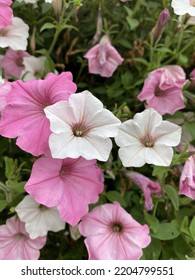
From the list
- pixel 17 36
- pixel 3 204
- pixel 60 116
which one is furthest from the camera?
pixel 17 36

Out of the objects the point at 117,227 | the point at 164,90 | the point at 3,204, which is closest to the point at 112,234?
the point at 117,227

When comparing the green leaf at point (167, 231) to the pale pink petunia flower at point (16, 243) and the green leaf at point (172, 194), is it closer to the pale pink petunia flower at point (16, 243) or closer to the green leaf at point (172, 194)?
the green leaf at point (172, 194)

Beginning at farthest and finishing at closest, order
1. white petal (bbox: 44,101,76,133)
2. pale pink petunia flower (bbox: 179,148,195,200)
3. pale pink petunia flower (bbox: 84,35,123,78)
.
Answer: pale pink petunia flower (bbox: 84,35,123,78) → pale pink petunia flower (bbox: 179,148,195,200) → white petal (bbox: 44,101,76,133)

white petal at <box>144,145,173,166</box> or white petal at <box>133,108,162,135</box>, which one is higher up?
white petal at <box>133,108,162,135</box>

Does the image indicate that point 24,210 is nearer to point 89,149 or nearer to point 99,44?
point 89,149

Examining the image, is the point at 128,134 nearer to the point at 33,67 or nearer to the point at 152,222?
the point at 152,222

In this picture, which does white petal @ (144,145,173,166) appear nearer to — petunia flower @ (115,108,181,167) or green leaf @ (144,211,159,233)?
petunia flower @ (115,108,181,167)

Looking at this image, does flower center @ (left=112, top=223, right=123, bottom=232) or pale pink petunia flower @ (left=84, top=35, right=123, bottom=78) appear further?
pale pink petunia flower @ (left=84, top=35, right=123, bottom=78)

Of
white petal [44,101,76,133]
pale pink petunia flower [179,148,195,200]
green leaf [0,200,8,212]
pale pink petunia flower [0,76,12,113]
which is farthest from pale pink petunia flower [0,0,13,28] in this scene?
pale pink petunia flower [179,148,195,200]
